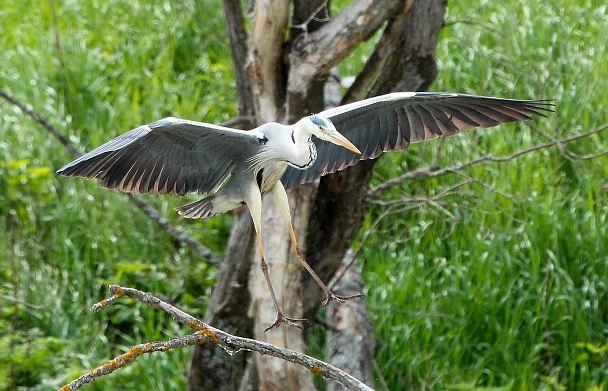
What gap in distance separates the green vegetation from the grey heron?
100 cm

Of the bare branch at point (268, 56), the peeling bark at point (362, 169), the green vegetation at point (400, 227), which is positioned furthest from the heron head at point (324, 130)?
the green vegetation at point (400, 227)

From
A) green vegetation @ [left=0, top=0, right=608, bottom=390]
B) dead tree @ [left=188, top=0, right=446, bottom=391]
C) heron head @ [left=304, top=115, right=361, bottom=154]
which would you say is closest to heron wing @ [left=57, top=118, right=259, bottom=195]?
heron head @ [left=304, top=115, right=361, bottom=154]

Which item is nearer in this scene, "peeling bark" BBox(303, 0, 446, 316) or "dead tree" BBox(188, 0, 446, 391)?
"dead tree" BBox(188, 0, 446, 391)

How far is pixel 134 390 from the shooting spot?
4.94 meters

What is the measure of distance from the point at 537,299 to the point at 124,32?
4.22 meters

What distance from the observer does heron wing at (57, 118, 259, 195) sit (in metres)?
2.82

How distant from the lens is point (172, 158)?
10.0 ft

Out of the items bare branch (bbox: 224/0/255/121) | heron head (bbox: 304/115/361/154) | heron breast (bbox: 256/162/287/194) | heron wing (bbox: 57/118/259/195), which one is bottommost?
heron breast (bbox: 256/162/287/194)

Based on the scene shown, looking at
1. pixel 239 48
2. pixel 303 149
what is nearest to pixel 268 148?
pixel 303 149

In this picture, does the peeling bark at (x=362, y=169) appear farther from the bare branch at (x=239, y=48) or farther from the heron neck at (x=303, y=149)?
the heron neck at (x=303, y=149)

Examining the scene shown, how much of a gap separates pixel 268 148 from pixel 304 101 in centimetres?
81

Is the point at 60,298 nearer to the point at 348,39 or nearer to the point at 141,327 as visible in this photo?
the point at 141,327

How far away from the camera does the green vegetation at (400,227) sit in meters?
4.91

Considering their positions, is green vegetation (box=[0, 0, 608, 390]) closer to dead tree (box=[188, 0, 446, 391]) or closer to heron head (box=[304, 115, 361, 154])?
dead tree (box=[188, 0, 446, 391])
